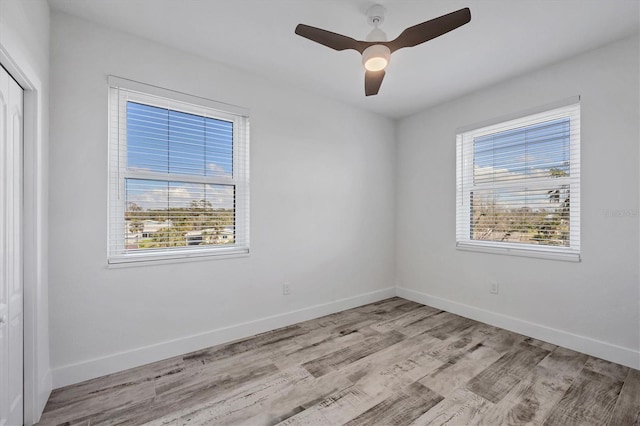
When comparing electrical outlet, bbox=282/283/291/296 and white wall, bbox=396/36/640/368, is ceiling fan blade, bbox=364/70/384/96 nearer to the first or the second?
white wall, bbox=396/36/640/368

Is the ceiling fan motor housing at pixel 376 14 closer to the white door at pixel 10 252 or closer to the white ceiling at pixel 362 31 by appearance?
the white ceiling at pixel 362 31

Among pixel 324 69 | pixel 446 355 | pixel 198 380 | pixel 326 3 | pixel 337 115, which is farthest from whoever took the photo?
pixel 337 115

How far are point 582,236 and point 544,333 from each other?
99 cm

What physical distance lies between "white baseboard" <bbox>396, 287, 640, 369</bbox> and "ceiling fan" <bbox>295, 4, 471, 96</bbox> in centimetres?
280

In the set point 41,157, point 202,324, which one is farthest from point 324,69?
point 202,324

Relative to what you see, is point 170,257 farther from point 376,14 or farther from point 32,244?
point 376,14

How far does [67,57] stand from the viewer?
204cm

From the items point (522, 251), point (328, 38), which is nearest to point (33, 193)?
point (328, 38)

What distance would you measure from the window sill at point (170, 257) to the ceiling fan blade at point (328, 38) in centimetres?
194

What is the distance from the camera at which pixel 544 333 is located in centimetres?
276

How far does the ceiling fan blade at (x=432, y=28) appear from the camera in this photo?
1.59 metres

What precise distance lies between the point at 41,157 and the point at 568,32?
150 inches

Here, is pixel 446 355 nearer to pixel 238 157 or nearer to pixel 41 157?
pixel 238 157

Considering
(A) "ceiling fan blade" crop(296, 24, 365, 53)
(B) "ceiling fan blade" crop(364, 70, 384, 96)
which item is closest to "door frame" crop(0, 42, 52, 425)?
(A) "ceiling fan blade" crop(296, 24, 365, 53)
